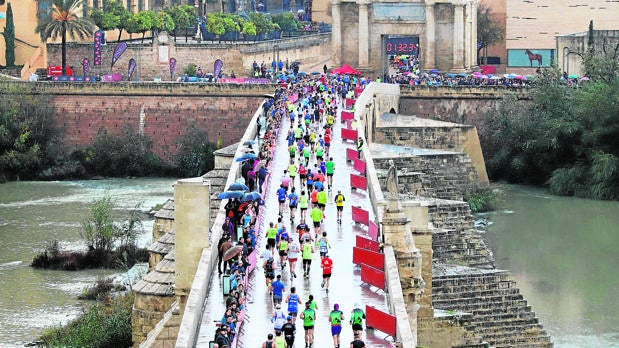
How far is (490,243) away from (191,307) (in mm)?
42822

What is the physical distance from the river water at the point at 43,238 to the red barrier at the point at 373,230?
1535 cm

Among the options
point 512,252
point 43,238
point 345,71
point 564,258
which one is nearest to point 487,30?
point 345,71

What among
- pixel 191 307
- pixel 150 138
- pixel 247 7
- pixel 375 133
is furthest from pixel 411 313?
pixel 247 7

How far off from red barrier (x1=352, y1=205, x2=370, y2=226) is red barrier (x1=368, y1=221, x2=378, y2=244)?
1.48 metres

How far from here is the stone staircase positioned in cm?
5372

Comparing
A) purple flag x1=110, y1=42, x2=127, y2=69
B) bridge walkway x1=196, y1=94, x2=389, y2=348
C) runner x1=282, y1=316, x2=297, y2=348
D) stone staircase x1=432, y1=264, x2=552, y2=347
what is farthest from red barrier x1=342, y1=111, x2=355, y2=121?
runner x1=282, y1=316, x2=297, y2=348

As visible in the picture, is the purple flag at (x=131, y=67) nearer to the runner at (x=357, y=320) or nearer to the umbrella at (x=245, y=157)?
the umbrella at (x=245, y=157)

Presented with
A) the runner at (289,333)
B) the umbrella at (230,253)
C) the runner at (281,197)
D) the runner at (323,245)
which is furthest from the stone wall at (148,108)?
the runner at (289,333)

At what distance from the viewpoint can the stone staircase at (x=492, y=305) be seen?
53.7 meters

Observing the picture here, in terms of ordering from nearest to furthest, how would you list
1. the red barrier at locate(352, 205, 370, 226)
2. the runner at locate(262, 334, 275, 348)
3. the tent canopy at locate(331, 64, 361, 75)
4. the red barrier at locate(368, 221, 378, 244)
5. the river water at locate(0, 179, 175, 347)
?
the runner at locate(262, 334, 275, 348) < the red barrier at locate(368, 221, 378, 244) < the red barrier at locate(352, 205, 370, 226) < the river water at locate(0, 179, 175, 347) < the tent canopy at locate(331, 64, 361, 75)

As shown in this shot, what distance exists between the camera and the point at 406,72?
11350cm

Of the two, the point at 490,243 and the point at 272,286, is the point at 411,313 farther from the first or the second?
the point at 490,243

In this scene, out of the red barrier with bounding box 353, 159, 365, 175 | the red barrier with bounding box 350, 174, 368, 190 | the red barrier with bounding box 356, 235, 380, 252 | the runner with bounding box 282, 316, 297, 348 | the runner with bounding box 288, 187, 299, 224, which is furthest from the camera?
the red barrier with bounding box 353, 159, 365, 175

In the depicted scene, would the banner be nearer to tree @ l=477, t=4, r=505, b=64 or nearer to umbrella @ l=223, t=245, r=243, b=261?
tree @ l=477, t=4, r=505, b=64
